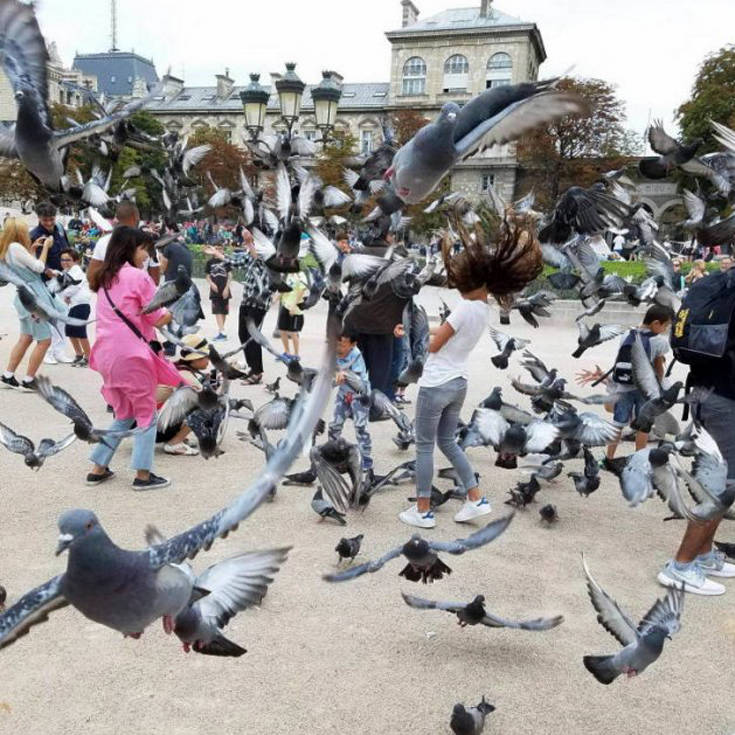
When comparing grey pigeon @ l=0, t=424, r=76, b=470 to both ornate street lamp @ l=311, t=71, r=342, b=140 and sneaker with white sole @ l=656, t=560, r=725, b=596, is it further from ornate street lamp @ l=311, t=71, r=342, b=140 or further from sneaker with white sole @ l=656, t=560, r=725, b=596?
ornate street lamp @ l=311, t=71, r=342, b=140

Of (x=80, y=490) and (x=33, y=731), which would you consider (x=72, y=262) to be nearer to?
(x=80, y=490)

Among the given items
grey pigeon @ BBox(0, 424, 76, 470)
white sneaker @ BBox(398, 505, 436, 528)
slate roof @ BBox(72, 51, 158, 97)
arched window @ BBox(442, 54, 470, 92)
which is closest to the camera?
grey pigeon @ BBox(0, 424, 76, 470)

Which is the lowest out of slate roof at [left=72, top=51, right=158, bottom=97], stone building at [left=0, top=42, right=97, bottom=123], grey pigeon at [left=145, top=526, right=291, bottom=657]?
grey pigeon at [left=145, top=526, right=291, bottom=657]

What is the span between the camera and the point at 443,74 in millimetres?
63750

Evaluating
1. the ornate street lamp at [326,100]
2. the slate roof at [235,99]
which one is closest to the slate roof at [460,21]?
the slate roof at [235,99]

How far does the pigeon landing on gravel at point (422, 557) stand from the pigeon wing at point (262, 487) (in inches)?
47.9

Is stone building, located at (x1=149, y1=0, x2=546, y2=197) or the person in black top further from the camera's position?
stone building, located at (x1=149, y1=0, x2=546, y2=197)

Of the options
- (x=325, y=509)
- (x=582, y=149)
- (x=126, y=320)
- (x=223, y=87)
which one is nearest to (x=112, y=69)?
(x=223, y=87)

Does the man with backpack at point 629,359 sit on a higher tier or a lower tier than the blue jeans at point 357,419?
higher

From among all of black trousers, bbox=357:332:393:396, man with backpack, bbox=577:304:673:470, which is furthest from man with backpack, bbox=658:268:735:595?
black trousers, bbox=357:332:393:396

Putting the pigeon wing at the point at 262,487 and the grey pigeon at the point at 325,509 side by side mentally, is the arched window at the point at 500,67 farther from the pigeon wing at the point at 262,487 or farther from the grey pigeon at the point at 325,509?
the pigeon wing at the point at 262,487

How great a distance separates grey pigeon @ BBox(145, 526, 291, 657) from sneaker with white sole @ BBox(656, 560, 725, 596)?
8.62ft

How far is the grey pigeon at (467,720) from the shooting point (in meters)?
2.71

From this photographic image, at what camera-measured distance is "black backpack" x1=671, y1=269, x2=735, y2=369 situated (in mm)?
3732
